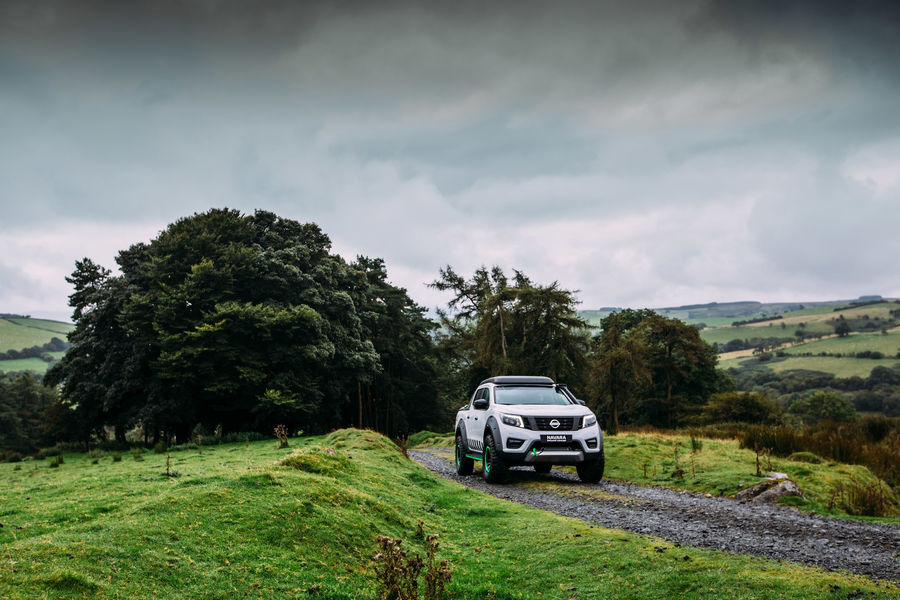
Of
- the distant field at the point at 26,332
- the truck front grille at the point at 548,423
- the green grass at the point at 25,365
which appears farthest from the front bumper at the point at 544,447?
the distant field at the point at 26,332

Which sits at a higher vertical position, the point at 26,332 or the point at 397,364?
the point at 26,332

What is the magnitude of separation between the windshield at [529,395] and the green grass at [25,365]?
150 meters

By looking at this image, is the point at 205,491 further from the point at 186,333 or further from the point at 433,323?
the point at 433,323

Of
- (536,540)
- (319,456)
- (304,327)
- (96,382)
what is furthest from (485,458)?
(96,382)

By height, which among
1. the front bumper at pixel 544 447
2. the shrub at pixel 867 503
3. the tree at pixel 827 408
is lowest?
the tree at pixel 827 408

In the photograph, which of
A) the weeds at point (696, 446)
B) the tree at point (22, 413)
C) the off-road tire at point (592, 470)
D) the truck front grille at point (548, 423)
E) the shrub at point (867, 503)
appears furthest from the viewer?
the tree at point (22, 413)

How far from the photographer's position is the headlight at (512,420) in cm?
1402

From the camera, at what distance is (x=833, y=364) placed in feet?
334

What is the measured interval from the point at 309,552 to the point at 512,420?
7993 mm

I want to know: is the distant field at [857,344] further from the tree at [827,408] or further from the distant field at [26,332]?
the distant field at [26,332]

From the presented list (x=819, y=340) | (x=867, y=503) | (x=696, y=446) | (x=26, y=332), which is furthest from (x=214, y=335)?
(x=26, y=332)

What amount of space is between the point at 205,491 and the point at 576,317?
37.8 metres

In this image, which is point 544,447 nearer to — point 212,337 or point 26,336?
point 212,337

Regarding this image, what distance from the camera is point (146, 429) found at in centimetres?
3744
